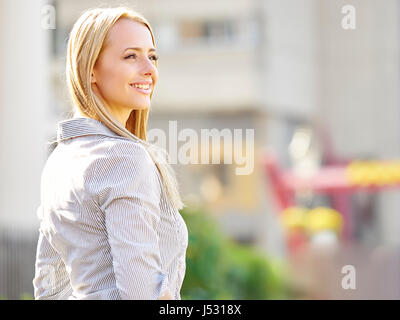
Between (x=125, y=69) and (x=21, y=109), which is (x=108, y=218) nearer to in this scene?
(x=125, y=69)

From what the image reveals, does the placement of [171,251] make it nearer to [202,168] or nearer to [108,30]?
[108,30]

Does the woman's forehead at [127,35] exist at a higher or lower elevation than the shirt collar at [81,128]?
higher

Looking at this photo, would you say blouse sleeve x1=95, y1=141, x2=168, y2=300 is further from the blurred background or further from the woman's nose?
the blurred background

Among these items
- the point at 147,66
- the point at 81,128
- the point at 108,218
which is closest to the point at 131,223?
the point at 108,218

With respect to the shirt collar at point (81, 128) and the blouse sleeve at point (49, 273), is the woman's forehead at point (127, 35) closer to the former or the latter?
the shirt collar at point (81, 128)

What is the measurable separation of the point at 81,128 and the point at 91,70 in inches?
4.3

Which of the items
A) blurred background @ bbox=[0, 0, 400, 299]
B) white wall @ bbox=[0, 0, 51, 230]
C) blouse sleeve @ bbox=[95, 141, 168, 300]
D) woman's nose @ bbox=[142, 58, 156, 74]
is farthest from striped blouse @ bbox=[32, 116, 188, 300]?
white wall @ bbox=[0, 0, 51, 230]

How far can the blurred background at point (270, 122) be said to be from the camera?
1268 cm

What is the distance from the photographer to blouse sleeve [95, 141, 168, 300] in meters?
1.59

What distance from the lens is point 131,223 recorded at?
159 cm

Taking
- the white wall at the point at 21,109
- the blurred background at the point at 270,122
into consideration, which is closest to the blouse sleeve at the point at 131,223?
the blurred background at the point at 270,122

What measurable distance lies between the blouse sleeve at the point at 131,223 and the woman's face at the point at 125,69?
177 millimetres

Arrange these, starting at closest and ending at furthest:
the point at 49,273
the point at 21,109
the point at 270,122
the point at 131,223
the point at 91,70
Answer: the point at 131,223 < the point at 91,70 < the point at 49,273 < the point at 21,109 < the point at 270,122

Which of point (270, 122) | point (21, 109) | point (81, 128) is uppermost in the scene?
point (81, 128)
